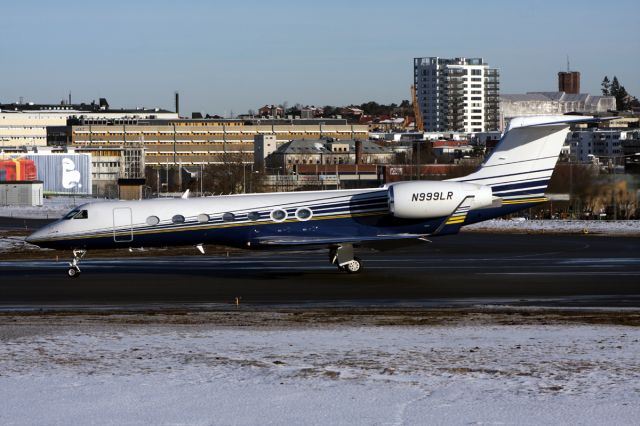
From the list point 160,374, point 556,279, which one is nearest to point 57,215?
point 556,279

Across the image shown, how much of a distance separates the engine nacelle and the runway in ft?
6.18

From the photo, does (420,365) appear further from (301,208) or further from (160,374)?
(301,208)

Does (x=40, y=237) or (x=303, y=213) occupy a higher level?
(x=303, y=213)

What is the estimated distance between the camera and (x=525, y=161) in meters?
31.4

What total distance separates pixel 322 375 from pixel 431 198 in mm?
16342

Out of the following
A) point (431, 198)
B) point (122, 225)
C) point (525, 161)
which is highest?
point (525, 161)

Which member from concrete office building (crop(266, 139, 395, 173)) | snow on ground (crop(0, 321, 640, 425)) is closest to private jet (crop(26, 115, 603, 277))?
snow on ground (crop(0, 321, 640, 425))

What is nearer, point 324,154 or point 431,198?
point 431,198

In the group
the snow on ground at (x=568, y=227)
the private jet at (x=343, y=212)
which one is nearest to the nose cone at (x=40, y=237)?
the private jet at (x=343, y=212)

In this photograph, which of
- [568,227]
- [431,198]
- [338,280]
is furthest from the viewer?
[568,227]

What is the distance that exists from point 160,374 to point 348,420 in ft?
12.6

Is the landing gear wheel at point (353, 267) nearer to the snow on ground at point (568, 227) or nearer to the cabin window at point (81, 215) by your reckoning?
the cabin window at point (81, 215)

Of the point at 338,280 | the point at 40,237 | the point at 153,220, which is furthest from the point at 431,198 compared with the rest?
the point at 40,237

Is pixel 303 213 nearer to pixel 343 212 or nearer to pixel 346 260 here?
pixel 343 212
